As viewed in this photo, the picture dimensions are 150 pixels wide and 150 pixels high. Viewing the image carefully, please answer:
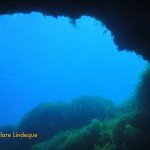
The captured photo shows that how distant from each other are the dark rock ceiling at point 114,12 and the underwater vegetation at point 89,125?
13.2ft

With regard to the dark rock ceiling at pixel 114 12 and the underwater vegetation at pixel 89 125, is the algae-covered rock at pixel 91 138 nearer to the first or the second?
the underwater vegetation at pixel 89 125

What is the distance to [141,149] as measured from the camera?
9172 millimetres

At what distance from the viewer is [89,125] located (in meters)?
13.0

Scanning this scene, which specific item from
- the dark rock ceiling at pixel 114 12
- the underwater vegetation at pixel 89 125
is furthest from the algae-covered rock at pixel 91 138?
the dark rock ceiling at pixel 114 12

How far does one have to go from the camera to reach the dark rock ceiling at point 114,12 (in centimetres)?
618

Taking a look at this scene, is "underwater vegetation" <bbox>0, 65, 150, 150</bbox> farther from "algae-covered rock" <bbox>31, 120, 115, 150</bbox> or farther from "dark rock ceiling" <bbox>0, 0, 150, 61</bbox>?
"dark rock ceiling" <bbox>0, 0, 150, 61</bbox>

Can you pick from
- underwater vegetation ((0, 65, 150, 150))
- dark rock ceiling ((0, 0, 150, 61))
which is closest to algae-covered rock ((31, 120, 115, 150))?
underwater vegetation ((0, 65, 150, 150))

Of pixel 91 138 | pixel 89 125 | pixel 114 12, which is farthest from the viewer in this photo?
pixel 89 125

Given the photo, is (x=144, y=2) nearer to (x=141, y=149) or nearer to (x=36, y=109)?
(x=141, y=149)

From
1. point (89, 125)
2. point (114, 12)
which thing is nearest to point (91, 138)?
point (89, 125)

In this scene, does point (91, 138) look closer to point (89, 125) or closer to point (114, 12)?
point (89, 125)

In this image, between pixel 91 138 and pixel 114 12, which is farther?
pixel 91 138

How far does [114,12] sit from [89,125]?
7.73 metres

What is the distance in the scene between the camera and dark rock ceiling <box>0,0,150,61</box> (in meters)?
6.18
